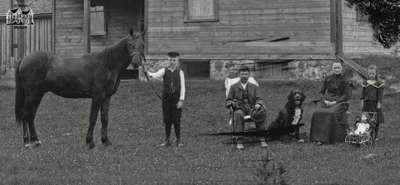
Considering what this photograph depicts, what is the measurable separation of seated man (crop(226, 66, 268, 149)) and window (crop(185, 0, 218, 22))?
954cm

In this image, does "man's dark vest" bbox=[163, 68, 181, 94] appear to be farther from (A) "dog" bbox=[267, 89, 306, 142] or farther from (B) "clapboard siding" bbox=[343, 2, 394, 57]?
(B) "clapboard siding" bbox=[343, 2, 394, 57]

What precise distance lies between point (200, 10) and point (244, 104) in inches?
398

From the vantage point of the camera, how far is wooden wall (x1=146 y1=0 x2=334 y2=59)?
1953 cm

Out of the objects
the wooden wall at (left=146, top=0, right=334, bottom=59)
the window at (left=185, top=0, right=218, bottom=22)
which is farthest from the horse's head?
the window at (left=185, top=0, right=218, bottom=22)

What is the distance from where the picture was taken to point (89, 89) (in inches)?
434

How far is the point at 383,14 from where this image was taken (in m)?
5.10

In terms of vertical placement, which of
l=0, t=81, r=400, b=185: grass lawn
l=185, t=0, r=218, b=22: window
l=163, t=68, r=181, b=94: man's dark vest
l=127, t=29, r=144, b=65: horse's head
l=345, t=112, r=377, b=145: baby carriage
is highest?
l=185, t=0, r=218, b=22: window

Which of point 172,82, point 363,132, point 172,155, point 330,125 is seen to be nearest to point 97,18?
point 172,82

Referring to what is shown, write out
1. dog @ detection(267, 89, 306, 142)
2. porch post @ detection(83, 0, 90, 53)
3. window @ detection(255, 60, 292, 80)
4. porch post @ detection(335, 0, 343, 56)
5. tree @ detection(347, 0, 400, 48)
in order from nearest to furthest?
tree @ detection(347, 0, 400, 48) → dog @ detection(267, 89, 306, 142) → porch post @ detection(335, 0, 343, 56) → window @ detection(255, 60, 292, 80) → porch post @ detection(83, 0, 90, 53)

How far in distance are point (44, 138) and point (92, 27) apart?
552 inches

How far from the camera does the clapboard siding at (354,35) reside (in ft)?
64.7

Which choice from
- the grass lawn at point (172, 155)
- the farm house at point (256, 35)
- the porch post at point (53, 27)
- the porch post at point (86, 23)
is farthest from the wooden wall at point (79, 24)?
the grass lawn at point (172, 155)

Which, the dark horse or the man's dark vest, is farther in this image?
the man's dark vest

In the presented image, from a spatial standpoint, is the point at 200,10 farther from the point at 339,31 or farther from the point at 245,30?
the point at 339,31
